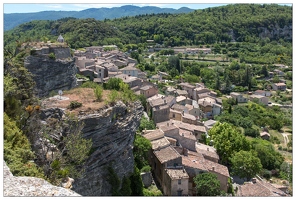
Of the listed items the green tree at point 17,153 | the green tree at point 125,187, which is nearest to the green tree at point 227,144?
the green tree at point 125,187

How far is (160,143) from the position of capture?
26.9 metres

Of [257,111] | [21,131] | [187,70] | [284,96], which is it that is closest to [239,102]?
[257,111]

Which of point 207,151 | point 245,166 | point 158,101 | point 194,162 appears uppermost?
point 158,101

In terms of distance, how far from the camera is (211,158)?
28.9m

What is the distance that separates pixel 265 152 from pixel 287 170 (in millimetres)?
2747

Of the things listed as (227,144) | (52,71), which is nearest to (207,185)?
(227,144)

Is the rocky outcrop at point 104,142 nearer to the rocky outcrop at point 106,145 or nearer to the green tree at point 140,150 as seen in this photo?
the rocky outcrop at point 106,145

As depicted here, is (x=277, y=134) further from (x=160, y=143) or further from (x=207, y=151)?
(x=160, y=143)

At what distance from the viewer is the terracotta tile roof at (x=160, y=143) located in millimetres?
26331

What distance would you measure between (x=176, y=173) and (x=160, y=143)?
3744mm

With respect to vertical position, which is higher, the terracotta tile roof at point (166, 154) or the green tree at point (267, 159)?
the terracotta tile roof at point (166, 154)

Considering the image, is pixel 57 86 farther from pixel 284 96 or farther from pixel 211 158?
pixel 284 96

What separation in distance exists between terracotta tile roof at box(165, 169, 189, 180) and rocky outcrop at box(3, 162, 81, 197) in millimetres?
14076

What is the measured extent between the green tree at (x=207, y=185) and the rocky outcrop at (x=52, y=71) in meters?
14.6
